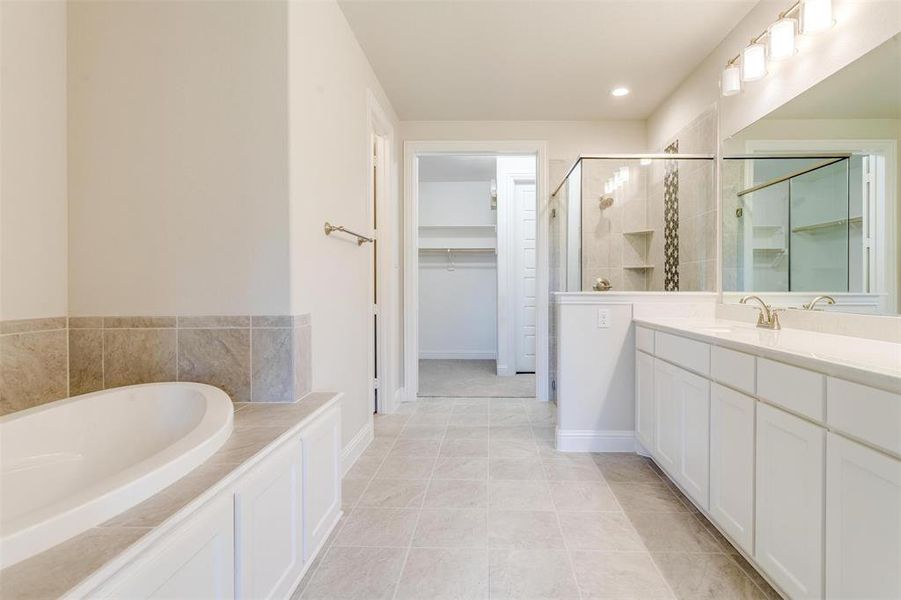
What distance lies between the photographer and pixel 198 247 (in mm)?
1602

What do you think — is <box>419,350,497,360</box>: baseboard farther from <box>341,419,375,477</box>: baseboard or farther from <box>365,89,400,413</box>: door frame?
<box>341,419,375,477</box>: baseboard

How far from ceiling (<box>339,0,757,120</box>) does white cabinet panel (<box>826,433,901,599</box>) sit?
7.42 feet

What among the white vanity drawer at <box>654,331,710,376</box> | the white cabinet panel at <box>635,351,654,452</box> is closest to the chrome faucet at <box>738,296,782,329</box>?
the white vanity drawer at <box>654,331,710,376</box>

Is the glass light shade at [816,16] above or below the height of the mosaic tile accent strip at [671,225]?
above

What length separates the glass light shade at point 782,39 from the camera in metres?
1.79

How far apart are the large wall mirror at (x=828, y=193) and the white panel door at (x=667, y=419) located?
65cm

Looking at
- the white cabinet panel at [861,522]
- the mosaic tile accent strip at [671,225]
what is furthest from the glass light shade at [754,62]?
the white cabinet panel at [861,522]

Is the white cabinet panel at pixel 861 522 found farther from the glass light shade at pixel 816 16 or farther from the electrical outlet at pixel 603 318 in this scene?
the glass light shade at pixel 816 16

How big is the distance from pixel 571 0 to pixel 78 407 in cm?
277

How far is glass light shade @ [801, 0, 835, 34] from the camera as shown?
1.61m

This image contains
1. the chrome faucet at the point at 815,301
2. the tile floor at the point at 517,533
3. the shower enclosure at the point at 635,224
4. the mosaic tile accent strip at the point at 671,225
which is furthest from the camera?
the mosaic tile accent strip at the point at 671,225

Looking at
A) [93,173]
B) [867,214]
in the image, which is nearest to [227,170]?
[93,173]

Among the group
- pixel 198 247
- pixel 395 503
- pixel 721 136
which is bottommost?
pixel 395 503

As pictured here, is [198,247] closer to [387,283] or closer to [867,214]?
[387,283]
